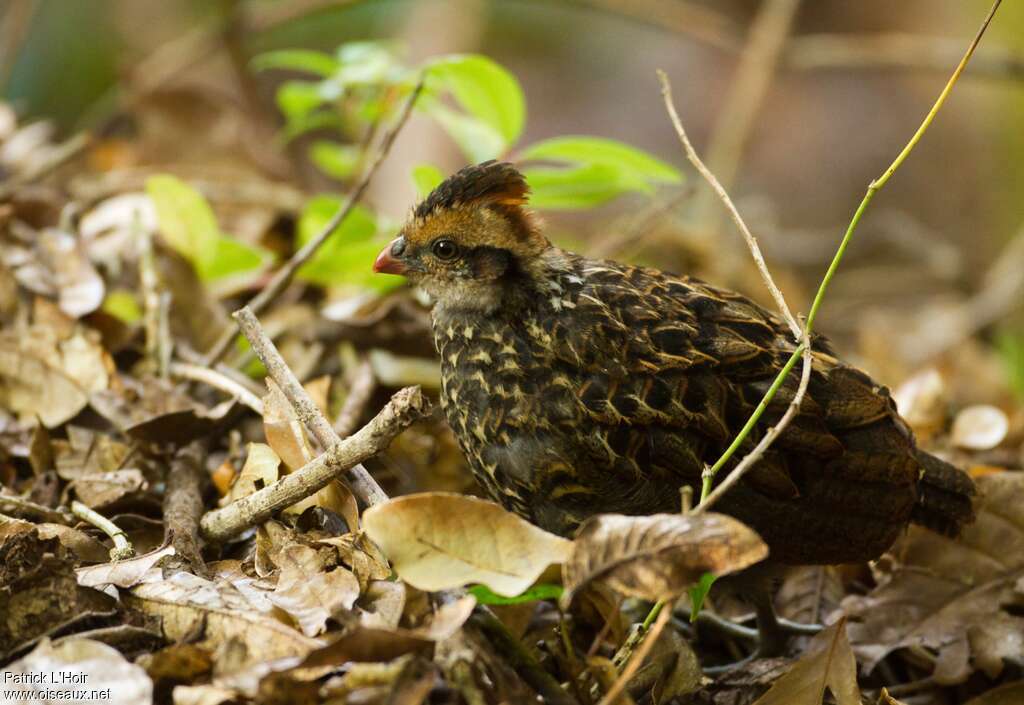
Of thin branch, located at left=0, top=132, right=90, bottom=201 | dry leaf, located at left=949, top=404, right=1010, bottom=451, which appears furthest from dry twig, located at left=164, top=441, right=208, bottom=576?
dry leaf, located at left=949, top=404, right=1010, bottom=451

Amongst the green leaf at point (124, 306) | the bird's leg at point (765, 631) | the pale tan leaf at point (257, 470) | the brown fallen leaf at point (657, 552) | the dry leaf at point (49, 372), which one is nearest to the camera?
the brown fallen leaf at point (657, 552)

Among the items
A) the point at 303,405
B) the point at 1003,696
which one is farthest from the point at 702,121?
the point at 303,405

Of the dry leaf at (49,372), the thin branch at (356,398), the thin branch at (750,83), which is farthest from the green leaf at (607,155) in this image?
the thin branch at (750,83)

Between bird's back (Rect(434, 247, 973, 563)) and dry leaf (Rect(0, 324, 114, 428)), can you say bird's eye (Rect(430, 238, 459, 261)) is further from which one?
dry leaf (Rect(0, 324, 114, 428))

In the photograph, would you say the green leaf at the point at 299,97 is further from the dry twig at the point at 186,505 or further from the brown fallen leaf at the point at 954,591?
the brown fallen leaf at the point at 954,591

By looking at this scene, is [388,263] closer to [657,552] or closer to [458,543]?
[458,543]

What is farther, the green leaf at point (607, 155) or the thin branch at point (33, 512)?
the green leaf at point (607, 155)
